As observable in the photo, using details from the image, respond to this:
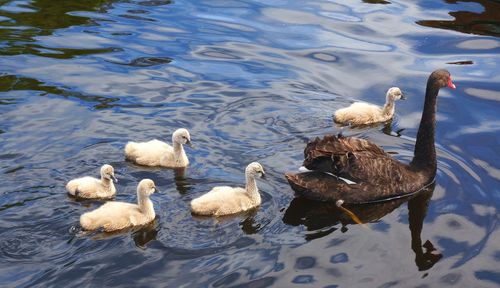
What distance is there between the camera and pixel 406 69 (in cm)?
1490

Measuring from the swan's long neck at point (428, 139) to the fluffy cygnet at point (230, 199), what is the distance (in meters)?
2.05

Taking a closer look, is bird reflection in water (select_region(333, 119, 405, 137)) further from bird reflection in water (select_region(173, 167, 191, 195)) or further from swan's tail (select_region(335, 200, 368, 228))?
bird reflection in water (select_region(173, 167, 191, 195))

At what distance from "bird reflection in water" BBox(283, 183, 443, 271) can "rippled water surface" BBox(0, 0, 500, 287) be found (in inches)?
1.0

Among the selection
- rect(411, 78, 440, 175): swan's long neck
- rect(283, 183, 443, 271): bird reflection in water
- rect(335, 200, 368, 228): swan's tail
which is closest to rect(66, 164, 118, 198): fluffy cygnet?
rect(283, 183, 443, 271): bird reflection in water

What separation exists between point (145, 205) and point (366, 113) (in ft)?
14.2

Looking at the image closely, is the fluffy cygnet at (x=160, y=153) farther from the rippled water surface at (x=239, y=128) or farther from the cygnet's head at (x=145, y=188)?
the cygnet's head at (x=145, y=188)

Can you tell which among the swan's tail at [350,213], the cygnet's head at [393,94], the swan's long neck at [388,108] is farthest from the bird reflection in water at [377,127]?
the swan's tail at [350,213]

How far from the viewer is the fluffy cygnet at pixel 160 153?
10.4m

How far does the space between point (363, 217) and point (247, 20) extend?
8813mm

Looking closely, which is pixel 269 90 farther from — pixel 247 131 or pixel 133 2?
pixel 133 2

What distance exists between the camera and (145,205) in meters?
8.90

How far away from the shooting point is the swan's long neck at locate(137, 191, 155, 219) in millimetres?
8891

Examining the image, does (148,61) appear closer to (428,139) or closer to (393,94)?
(393,94)

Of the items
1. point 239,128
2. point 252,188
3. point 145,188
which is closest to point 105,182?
point 145,188
